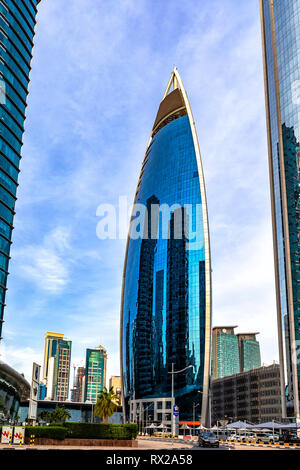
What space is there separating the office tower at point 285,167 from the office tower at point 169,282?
2291cm

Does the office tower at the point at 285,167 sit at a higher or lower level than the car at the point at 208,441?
higher

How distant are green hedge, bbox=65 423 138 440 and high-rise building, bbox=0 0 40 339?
140 ft

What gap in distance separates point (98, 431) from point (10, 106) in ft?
206

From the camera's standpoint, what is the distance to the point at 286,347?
11456 centimetres

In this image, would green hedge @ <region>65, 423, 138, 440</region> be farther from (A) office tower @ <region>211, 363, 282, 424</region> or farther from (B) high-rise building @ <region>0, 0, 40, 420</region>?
(A) office tower @ <region>211, 363, 282, 424</region>

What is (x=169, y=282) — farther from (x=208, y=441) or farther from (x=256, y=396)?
(x=208, y=441)

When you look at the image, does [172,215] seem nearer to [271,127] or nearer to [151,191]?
[151,191]

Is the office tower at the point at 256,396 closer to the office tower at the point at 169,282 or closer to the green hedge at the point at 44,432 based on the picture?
the office tower at the point at 169,282

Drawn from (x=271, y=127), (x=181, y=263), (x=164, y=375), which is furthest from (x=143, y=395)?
(x=271, y=127)

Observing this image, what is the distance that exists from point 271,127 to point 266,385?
91351 mm

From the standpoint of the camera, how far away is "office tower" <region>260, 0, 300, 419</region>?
371 feet

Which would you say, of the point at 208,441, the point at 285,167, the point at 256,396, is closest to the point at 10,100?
the point at 208,441

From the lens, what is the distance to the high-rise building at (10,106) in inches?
3221

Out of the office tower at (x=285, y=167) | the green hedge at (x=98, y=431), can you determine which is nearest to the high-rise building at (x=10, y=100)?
the green hedge at (x=98, y=431)
